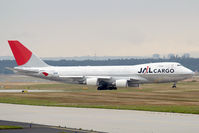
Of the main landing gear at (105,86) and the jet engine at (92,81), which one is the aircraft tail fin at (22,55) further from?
the main landing gear at (105,86)

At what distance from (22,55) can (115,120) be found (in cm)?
5392

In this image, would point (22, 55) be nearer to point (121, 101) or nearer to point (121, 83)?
point (121, 83)

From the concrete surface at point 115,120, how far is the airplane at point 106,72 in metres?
42.6

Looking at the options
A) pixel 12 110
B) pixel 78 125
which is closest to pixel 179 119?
pixel 78 125

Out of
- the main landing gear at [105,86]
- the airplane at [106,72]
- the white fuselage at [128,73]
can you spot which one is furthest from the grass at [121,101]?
the main landing gear at [105,86]

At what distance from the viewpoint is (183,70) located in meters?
75.4

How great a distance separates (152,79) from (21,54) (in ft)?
75.5

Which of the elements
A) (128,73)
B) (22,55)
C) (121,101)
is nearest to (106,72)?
(128,73)

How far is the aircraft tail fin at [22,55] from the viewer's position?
3103 inches

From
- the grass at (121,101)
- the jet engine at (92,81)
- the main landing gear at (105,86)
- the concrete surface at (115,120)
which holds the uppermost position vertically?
the jet engine at (92,81)

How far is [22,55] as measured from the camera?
3123 inches

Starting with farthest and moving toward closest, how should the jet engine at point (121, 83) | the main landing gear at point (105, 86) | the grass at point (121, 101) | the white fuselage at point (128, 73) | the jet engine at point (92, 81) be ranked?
the main landing gear at point (105, 86) < the jet engine at point (92, 81) < the white fuselage at point (128, 73) < the jet engine at point (121, 83) < the grass at point (121, 101)

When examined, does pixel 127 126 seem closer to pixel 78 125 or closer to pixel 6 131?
pixel 78 125

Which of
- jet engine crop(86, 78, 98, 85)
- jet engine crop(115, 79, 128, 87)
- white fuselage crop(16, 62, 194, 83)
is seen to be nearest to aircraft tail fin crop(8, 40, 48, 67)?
white fuselage crop(16, 62, 194, 83)
